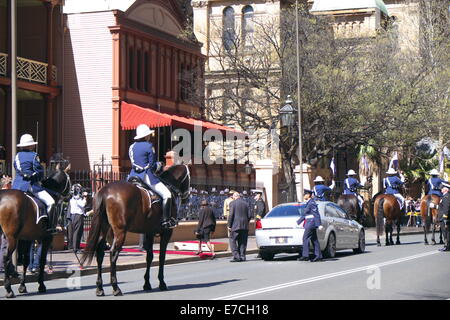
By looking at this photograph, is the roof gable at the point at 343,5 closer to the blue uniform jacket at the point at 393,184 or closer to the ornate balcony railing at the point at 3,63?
the ornate balcony railing at the point at 3,63

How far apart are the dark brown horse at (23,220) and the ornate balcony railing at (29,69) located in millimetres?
19651

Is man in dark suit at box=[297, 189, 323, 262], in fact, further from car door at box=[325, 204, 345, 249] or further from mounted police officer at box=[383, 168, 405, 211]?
mounted police officer at box=[383, 168, 405, 211]

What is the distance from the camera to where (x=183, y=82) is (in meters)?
46.0

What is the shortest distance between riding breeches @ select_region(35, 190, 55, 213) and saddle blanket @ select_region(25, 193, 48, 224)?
75 mm

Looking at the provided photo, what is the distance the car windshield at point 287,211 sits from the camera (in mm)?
25156

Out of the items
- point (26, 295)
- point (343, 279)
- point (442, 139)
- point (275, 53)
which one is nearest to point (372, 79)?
point (275, 53)

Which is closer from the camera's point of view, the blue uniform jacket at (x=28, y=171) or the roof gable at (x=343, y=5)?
the blue uniform jacket at (x=28, y=171)

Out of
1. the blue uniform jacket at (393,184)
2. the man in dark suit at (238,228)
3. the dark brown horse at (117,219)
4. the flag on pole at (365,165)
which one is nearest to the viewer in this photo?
the dark brown horse at (117,219)

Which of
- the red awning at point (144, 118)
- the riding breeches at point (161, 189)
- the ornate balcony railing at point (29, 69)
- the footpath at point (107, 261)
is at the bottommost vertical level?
the footpath at point (107, 261)

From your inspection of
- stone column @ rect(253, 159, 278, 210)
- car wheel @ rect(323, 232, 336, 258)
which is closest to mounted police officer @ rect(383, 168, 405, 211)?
car wheel @ rect(323, 232, 336, 258)

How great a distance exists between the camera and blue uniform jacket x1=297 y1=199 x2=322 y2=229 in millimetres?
23625

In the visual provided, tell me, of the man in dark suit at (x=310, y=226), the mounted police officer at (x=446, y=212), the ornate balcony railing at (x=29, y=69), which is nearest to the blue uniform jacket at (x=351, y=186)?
the mounted police officer at (x=446, y=212)
